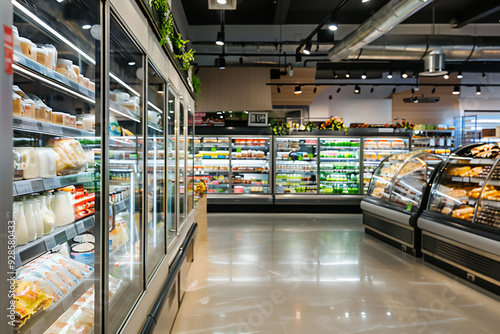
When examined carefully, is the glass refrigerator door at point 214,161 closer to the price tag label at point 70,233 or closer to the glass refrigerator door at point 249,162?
the glass refrigerator door at point 249,162

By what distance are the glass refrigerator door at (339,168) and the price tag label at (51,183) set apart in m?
9.16

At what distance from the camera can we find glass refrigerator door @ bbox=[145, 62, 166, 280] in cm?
269

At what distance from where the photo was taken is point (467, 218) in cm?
463

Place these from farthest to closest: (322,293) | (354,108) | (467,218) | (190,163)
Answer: (354,108), (190,163), (467,218), (322,293)

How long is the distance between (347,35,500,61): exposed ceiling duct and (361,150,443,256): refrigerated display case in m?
2.51

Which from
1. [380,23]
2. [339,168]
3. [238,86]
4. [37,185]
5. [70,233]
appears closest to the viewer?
[37,185]

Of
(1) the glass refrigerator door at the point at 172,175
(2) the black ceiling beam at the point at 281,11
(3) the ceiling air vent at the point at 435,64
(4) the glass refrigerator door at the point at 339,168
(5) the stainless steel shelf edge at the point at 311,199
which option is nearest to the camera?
(1) the glass refrigerator door at the point at 172,175

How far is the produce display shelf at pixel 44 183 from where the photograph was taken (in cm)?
106

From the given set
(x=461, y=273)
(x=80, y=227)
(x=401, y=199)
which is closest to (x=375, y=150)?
(x=401, y=199)

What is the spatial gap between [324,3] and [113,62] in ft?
23.7

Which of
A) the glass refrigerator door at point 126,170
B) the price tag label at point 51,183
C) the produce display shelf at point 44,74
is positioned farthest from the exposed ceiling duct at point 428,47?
the price tag label at point 51,183

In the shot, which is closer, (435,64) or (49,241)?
(49,241)

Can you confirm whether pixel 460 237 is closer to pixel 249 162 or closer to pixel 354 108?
pixel 249 162

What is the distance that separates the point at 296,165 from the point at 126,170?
8.25m
